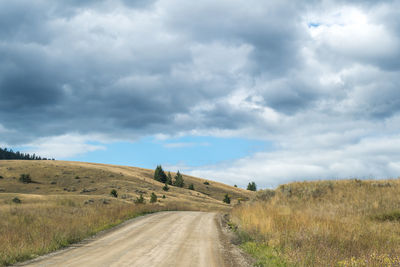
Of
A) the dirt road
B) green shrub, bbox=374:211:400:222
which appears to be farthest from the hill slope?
the dirt road

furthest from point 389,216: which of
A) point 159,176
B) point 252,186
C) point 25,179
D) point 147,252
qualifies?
point 252,186

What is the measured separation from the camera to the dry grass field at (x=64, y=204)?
13539 millimetres

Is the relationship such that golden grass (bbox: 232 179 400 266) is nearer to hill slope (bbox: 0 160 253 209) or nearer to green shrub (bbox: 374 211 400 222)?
green shrub (bbox: 374 211 400 222)

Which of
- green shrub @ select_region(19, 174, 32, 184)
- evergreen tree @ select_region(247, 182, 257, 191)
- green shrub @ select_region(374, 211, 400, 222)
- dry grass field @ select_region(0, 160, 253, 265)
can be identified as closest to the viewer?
dry grass field @ select_region(0, 160, 253, 265)

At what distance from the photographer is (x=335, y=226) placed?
46.9 feet

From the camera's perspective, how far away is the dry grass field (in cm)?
1354

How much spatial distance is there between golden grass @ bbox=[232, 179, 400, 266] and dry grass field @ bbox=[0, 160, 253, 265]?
336 inches

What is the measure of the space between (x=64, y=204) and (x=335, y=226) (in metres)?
33.0

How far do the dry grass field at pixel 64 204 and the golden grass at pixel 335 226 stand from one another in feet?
28.0

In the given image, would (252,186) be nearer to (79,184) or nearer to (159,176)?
(159,176)

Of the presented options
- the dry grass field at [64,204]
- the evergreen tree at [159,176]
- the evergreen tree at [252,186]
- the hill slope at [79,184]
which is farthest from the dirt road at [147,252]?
the evergreen tree at [252,186]

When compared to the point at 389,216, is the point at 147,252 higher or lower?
lower

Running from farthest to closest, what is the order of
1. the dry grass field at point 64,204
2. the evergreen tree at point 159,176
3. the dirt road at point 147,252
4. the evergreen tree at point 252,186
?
the evergreen tree at point 252,186
the evergreen tree at point 159,176
the dry grass field at point 64,204
the dirt road at point 147,252

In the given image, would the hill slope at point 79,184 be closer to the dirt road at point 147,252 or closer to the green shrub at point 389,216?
the green shrub at point 389,216
